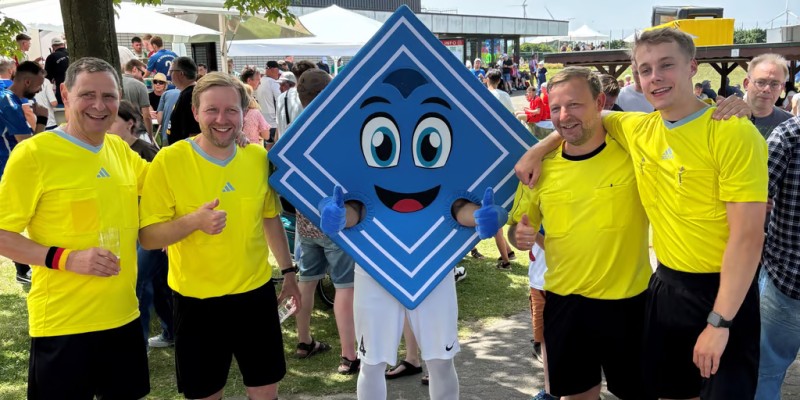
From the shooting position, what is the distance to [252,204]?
3025 millimetres

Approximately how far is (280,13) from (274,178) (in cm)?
406

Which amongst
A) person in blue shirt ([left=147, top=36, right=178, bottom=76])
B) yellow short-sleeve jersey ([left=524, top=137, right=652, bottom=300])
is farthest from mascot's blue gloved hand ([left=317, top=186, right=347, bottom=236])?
person in blue shirt ([left=147, top=36, right=178, bottom=76])

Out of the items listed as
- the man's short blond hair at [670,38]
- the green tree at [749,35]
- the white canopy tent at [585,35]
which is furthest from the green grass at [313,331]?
the green tree at [749,35]

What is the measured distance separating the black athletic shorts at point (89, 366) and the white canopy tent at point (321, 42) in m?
9.63

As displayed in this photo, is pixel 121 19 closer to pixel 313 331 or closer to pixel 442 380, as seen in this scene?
pixel 313 331

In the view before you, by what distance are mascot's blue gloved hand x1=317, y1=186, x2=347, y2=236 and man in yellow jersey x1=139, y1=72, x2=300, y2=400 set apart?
335 mm

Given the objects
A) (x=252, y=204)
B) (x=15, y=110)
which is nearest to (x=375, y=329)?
(x=252, y=204)

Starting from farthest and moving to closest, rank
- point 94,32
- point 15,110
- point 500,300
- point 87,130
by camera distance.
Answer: point 15,110
point 500,300
point 94,32
point 87,130

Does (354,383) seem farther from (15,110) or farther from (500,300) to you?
(15,110)

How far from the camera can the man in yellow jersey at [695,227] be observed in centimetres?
240

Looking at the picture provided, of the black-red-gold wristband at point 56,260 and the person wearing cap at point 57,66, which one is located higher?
the person wearing cap at point 57,66

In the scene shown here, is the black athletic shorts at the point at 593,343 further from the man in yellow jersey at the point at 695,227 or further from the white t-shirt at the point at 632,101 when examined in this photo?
the white t-shirt at the point at 632,101

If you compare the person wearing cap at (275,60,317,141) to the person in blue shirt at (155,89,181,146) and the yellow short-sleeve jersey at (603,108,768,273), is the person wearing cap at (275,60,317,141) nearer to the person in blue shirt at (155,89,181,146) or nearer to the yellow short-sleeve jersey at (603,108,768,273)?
the person in blue shirt at (155,89,181,146)

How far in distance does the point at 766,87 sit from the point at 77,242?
4.36 meters
